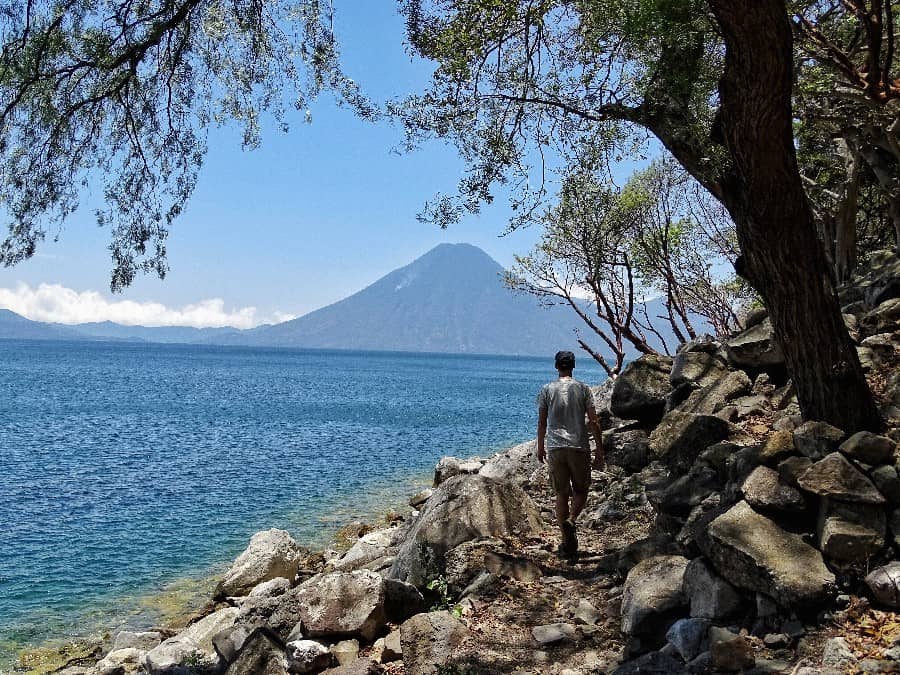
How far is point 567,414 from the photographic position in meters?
10.0

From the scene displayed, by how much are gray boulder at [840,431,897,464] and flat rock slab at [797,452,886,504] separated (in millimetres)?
160

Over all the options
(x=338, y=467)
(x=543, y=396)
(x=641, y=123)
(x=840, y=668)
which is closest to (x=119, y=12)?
(x=641, y=123)

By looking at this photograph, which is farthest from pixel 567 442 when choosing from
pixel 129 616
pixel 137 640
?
pixel 129 616

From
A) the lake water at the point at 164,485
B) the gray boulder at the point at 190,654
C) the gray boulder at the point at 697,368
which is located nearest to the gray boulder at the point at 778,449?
the gray boulder at the point at 697,368

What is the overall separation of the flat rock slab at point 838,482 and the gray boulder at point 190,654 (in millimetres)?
7663

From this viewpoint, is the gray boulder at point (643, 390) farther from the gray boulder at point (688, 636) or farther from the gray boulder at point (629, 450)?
the gray boulder at point (688, 636)

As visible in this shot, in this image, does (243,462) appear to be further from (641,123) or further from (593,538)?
(641,123)

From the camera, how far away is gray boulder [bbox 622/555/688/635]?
22.4ft

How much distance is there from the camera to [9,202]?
987 centimetres

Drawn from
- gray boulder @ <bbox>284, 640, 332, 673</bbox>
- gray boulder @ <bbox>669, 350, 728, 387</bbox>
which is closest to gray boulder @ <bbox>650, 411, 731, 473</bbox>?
gray boulder @ <bbox>669, 350, 728, 387</bbox>

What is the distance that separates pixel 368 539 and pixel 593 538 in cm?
763

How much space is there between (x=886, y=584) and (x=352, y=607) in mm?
5698

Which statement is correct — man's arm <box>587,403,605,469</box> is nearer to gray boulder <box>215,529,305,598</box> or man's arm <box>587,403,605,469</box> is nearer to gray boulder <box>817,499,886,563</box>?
gray boulder <box>817,499,886,563</box>

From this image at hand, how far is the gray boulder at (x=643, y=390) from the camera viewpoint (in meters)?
15.1
